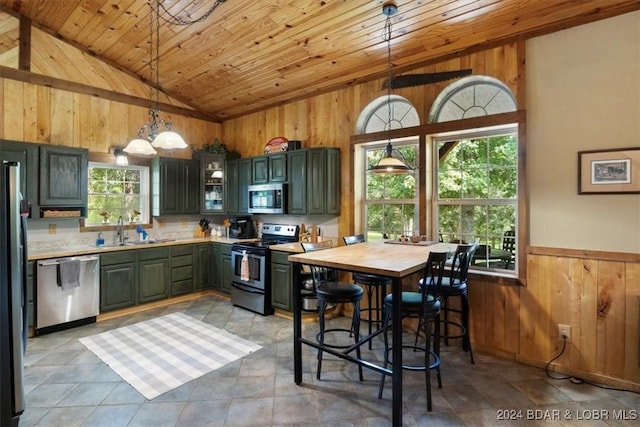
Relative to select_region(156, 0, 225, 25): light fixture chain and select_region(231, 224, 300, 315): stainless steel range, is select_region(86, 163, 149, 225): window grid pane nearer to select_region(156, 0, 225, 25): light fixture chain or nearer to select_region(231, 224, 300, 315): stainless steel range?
select_region(231, 224, 300, 315): stainless steel range

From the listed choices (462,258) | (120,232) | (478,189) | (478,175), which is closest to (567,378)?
(462,258)

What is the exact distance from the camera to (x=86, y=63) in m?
4.52

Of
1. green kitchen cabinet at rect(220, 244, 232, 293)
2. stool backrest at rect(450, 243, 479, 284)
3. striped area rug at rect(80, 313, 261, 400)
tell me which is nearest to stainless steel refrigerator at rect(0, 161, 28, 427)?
striped area rug at rect(80, 313, 261, 400)

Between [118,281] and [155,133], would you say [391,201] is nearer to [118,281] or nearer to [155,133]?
[155,133]

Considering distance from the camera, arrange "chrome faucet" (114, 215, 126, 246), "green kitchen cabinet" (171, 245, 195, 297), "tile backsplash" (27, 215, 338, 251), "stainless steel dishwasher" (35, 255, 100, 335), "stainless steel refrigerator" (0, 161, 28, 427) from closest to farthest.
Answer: "stainless steel refrigerator" (0, 161, 28, 427)
"stainless steel dishwasher" (35, 255, 100, 335)
"tile backsplash" (27, 215, 338, 251)
"chrome faucet" (114, 215, 126, 246)
"green kitchen cabinet" (171, 245, 195, 297)

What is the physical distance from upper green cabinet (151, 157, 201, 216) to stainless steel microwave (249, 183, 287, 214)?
39.3 inches

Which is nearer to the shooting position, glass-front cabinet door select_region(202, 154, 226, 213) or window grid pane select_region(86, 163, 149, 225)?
window grid pane select_region(86, 163, 149, 225)

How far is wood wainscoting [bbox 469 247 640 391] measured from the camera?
2.65m

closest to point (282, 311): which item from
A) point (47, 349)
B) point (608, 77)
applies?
point (47, 349)

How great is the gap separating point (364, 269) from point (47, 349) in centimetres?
329

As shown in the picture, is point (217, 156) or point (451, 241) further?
point (217, 156)

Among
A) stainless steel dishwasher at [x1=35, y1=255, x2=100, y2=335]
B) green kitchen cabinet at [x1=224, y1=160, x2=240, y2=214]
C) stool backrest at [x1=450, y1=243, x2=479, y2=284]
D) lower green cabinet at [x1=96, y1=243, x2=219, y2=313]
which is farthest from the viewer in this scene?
green kitchen cabinet at [x1=224, y1=160, x2=240, y2=214]

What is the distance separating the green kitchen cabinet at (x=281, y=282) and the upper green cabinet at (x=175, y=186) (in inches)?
75.2

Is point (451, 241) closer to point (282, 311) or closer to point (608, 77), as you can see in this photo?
point (608, 77)
